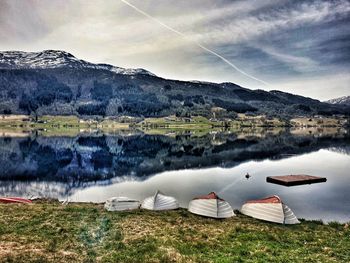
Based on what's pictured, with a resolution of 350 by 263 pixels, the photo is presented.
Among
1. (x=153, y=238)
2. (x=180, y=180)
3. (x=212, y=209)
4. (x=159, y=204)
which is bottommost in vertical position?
(x=180, y=180)

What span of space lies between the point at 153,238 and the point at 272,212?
16.1 metres

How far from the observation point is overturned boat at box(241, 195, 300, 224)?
36.5 m

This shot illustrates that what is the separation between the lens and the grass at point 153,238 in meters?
22.3

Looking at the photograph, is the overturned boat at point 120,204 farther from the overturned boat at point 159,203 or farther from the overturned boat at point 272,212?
the overturned boat at point 272,212

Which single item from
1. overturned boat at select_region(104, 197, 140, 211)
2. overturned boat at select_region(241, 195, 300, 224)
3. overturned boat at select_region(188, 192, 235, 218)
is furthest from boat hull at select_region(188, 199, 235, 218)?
overturned boat at select_region(104, 197, 140, 211)

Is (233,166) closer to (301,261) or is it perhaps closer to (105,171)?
(105,171)

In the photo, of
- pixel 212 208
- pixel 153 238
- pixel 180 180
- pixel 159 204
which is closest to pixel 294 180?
pixel 180 180

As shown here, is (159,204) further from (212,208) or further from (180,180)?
(180,180)

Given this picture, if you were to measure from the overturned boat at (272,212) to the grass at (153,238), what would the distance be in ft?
4.17

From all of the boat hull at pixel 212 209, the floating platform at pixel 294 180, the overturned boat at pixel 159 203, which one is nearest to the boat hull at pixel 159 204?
the overturned boat at pixel 159 203

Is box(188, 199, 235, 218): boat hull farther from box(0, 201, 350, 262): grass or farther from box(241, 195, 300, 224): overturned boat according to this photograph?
box(241, 195, 300, 224): overturned boat

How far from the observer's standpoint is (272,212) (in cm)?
3719

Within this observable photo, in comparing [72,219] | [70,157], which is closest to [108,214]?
[72,219]

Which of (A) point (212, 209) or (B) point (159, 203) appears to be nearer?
(A) point (212, 209)
